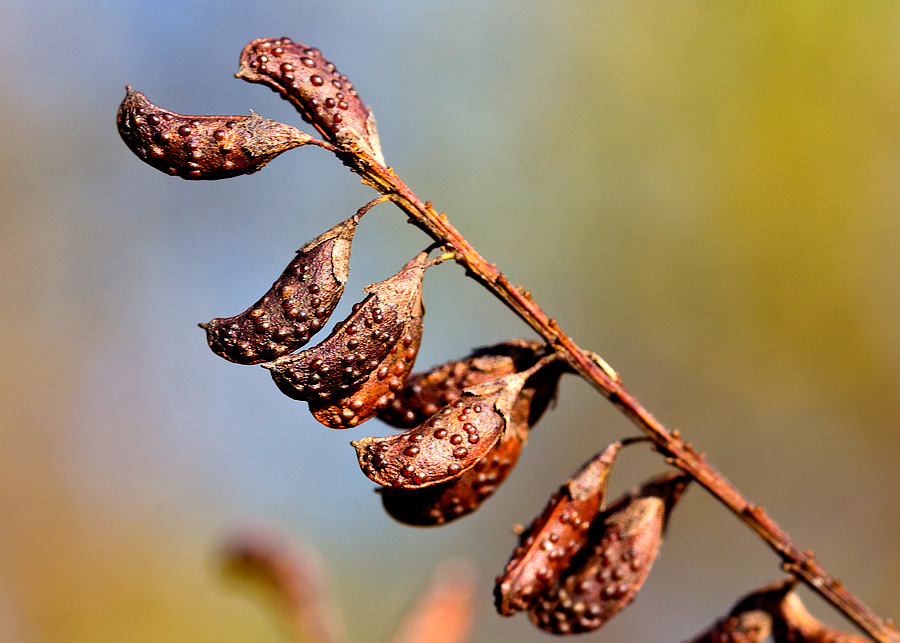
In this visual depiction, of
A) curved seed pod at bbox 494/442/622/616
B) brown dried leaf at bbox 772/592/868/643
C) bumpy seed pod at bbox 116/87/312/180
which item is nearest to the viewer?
Result: bumpy seed pod at bbox 116/87/312/180

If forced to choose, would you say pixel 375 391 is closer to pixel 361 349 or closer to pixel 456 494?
pixel 361 349

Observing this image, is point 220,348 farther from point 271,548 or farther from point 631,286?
point 631,286

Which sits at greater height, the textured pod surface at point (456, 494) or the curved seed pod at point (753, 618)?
the textured pod surface at point (456, 494)

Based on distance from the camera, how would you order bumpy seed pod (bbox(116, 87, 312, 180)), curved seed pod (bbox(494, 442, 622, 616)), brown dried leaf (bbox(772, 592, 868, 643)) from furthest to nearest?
brown dried leaf (bbox(772, 592, 868, 643)), curved seed pod (bbox(494, 442, 622, 616)), bumpy seed pod (bbox(116, 87, 312, 180))

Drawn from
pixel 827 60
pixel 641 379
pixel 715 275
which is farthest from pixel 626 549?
pixel 827 60

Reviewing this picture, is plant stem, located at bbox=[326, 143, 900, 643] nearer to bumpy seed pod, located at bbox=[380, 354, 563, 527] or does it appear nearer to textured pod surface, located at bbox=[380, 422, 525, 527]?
bumpy seed pod, located at bbox=[380, 354, 563, 527]

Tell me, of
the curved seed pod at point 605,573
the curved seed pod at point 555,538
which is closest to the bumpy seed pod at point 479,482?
the curved seed pod at point 555,538

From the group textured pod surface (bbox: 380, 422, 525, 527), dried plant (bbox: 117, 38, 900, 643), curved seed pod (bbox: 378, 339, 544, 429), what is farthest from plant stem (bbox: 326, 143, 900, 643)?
textured pod surface (bbox: 380, 422, 525, 527)

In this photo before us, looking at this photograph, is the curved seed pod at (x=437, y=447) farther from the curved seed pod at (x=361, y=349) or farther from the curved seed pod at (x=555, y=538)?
the curved seed pod at (x=555, y=538)
